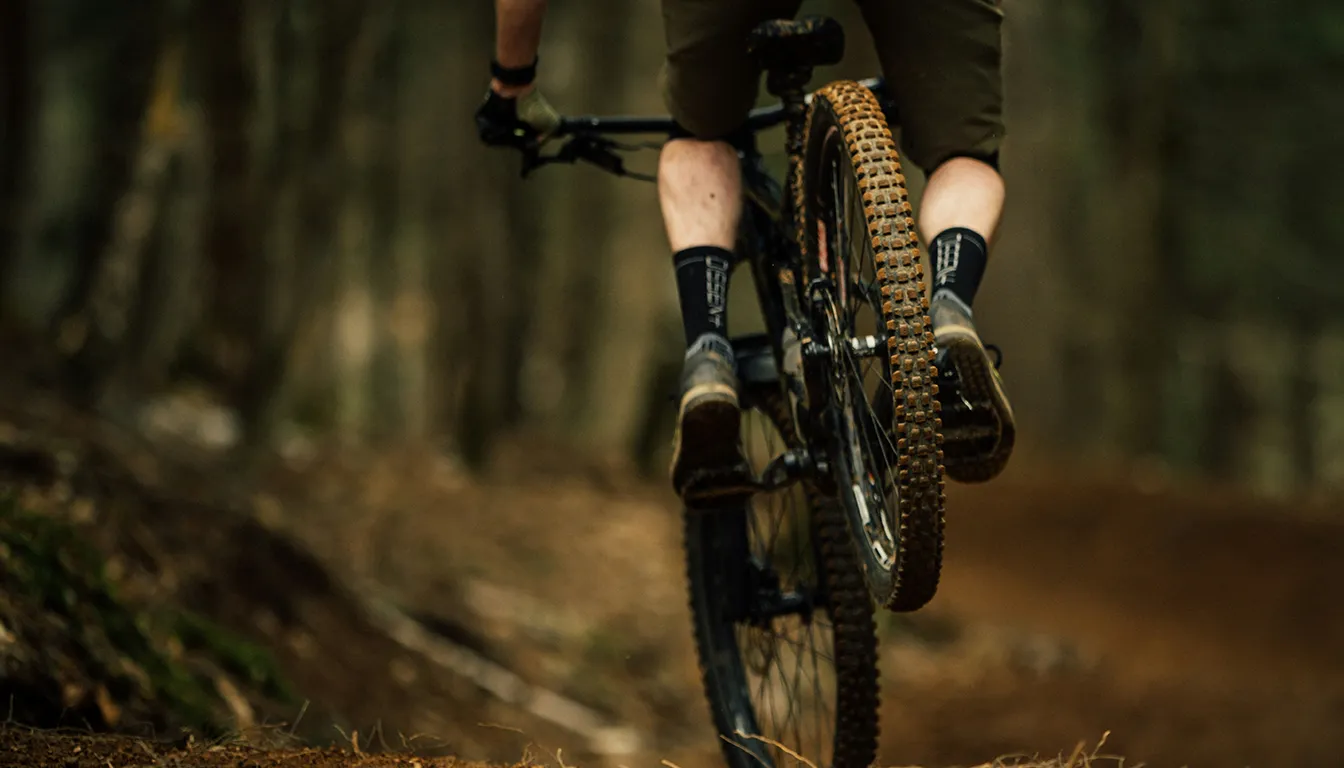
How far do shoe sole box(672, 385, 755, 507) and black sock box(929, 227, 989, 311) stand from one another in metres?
0.54

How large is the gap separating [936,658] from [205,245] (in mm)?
4831

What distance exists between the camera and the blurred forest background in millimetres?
8148

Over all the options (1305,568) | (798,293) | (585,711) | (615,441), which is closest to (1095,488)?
(1305,568)

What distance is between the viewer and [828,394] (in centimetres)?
335

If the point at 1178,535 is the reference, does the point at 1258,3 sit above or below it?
above

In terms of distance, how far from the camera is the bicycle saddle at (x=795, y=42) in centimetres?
334

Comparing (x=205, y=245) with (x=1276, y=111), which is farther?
(x=1276, y=111)

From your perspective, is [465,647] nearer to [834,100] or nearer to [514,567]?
[514,567]

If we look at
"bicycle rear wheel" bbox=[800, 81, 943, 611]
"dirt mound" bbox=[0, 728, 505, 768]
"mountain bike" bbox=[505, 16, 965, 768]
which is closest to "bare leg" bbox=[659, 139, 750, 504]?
"mountain bike" bbox=[505, 16, 965, 768]

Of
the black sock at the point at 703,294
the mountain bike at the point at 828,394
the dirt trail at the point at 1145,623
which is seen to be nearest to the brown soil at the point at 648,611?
the dirt trail at the point at 1145,623

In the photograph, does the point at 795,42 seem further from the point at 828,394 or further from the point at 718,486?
the point at 718,486

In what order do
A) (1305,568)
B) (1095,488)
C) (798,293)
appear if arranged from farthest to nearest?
(1095,488), (1305,568), (798,293)

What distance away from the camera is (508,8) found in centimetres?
374

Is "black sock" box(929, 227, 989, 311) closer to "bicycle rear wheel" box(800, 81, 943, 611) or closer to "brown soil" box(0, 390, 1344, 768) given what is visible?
"bicycle rear wheel" box(800, 81, 943, 611)
